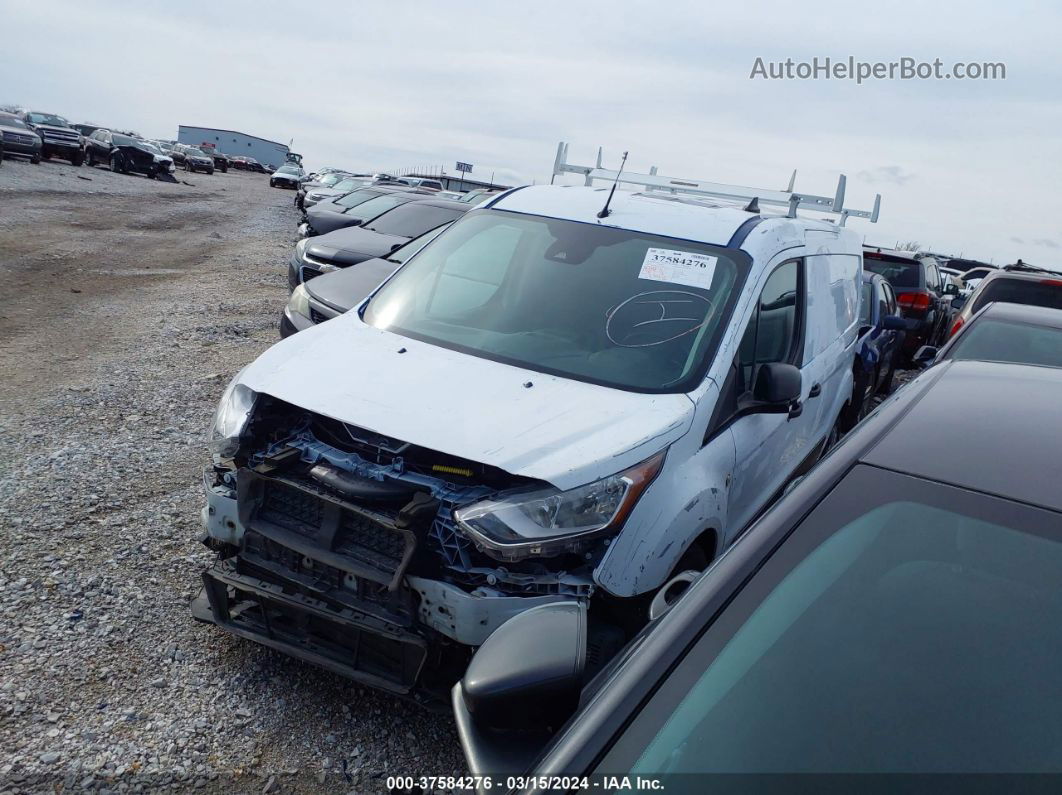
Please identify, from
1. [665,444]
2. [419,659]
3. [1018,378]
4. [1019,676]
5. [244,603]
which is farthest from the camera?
[244,603]

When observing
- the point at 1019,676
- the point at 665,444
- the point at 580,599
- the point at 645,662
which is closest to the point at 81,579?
the point at 580,599

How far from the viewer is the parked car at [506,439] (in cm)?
288

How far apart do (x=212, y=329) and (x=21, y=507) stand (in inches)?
205

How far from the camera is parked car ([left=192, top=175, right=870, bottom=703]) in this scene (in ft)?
9.46

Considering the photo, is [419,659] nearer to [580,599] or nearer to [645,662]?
[580,599]

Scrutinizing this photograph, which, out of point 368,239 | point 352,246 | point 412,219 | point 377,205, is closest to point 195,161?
point 377,205

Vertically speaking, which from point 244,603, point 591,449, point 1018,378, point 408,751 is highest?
point 1018,378

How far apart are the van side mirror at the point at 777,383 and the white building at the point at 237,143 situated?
324 ft

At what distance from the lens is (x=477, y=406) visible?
319cm

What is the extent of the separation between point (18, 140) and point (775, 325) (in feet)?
112

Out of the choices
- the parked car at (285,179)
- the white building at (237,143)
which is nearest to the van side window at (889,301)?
the parked car at (285,179)

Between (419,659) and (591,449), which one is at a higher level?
(591,449)

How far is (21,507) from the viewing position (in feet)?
14.9

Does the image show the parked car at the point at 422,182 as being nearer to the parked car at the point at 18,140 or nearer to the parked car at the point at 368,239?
the parked car at the point at 18,140
